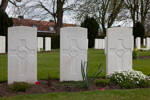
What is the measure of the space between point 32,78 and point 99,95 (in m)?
1.94

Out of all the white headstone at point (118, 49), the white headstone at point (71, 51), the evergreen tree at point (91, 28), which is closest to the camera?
the white headstone at point (71, 51)

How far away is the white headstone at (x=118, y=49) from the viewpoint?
18.6 ft

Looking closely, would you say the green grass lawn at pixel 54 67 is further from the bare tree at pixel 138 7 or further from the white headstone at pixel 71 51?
the bare tree at pixel 138 7

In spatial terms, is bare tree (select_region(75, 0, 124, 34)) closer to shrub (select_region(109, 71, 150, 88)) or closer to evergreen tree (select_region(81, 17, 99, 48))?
evergreen tree (select_region(81, 17, 99, 48))

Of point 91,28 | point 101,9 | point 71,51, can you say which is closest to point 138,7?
point 101,9

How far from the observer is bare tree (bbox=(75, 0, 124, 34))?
2197 cm

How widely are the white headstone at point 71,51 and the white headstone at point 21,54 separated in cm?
76

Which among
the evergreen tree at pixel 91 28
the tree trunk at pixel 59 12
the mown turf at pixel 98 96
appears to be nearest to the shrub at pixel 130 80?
the mown turf at pixel 98 96

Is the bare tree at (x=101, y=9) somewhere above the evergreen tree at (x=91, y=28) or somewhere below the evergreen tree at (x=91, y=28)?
above

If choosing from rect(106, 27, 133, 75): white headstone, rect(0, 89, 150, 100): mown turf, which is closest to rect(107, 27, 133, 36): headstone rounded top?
rect(106, 27, 133, 75): white headstone

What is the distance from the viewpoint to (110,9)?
77.8 ft

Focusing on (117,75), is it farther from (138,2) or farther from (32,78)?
(138,2)

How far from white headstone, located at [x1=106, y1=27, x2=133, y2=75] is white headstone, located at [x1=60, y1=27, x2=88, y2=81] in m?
0.78

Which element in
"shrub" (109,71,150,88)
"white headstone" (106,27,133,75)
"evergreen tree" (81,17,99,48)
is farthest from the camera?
"evergreen tree" (81,17,99,48)
